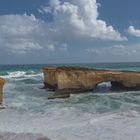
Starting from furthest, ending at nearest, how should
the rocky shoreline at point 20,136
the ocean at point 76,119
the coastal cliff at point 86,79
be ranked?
1. the coastal cliff at point 86,79
2. the ocean at point 76,119
3. the rocky shoreline at point 20,136

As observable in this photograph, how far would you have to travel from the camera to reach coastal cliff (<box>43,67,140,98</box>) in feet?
88.5

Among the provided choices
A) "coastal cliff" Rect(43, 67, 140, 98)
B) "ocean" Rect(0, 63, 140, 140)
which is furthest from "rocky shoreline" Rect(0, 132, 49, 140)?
"coastal cliff" Rect(43, 67, 140, 98)

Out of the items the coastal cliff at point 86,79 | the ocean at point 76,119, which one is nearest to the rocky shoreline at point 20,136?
the ocean at point 76,119

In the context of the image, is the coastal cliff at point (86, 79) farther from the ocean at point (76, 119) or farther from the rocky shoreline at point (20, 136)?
the rocky shoreline at point (20, 136)

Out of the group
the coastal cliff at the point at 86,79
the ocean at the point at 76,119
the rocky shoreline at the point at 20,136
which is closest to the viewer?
the rocky shoreline at the point at 20,136

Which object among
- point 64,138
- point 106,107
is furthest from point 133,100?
point 64,138

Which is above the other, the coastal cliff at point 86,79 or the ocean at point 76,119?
the coastal cliff at point 86,79

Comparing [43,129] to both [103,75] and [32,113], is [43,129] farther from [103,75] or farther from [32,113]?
[103,75]

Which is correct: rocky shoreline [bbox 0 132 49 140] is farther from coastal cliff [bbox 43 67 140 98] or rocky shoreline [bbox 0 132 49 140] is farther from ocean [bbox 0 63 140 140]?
coastal cliff [bbox 43 67 140 98]

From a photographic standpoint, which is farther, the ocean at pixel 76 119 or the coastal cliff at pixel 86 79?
the coastal cliff at pixel 86 79

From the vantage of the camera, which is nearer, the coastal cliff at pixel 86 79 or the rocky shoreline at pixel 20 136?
the rocky shoreline at pixel 20 136

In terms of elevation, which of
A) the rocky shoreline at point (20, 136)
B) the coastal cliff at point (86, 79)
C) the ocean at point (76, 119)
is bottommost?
the ocean at point (76, 119)

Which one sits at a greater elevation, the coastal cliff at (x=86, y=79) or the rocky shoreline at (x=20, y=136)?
the coastal cliff at (x=86, y=79)

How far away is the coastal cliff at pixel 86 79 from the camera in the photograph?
88.5ft
